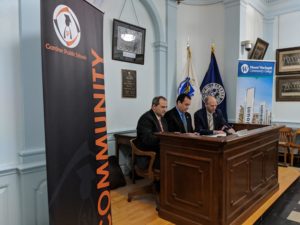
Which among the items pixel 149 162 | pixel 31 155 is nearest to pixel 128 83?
pixel 149 162

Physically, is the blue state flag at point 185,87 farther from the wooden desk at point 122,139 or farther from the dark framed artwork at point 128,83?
the wooden desk at point 122,139

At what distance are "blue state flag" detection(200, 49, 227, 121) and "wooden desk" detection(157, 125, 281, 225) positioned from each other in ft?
6.93

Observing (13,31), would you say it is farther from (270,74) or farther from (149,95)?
(270,74)

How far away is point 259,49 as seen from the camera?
17.1 feet

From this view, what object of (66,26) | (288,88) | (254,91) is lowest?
(254,91)

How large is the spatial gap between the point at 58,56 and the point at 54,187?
83 centimetres

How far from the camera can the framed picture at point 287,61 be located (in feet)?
17.1

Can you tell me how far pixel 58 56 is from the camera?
5.01 ft

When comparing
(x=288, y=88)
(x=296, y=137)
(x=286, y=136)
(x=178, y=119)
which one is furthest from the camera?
(x=288, y=88)

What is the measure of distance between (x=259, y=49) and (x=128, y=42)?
3.12m

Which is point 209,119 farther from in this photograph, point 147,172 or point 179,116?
point 147,172

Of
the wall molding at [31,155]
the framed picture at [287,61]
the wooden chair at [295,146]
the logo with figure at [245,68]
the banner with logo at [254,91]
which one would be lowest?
the wooden chair at [295,146]

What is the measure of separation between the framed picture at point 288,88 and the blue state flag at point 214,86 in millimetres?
1603

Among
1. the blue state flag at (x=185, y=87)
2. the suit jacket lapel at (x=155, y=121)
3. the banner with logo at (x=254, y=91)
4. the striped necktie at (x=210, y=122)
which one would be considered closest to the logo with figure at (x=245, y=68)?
the banner with logo at (x=254, y=91)
